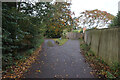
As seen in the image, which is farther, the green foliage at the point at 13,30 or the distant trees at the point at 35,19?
the distant trees at the point at 35,19

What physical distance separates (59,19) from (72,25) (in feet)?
2.38

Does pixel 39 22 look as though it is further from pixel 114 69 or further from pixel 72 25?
pixel 114 69

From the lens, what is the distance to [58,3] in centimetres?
446

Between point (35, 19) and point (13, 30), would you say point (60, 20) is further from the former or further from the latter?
point (13, 30)

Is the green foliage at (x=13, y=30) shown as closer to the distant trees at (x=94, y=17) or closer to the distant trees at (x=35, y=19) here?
the distant trees at (x=35, y=19)

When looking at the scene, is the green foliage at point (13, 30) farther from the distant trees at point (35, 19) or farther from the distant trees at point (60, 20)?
the distant trees at point (60, 20)

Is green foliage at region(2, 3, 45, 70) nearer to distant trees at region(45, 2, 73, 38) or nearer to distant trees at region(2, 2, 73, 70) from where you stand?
distant trees at region(2, 2, 73, 70)

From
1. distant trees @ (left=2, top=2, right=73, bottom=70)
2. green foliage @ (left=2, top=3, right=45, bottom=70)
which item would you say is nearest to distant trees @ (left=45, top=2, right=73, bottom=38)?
distant trees @ (left=2, top=2, right=73, bottom=70)

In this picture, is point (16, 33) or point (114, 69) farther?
point (16, 33)

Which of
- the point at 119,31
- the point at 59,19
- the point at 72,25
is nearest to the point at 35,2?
the point at 59,19

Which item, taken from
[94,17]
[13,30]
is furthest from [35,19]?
[94,17]

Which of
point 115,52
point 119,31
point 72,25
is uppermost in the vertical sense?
point 72,25

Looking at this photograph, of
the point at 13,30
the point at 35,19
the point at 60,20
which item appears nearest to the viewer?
the point at 13,30

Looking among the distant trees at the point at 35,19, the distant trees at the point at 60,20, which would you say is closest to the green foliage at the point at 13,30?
the distant trees at the point at 35,19
